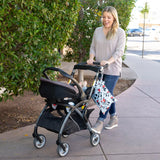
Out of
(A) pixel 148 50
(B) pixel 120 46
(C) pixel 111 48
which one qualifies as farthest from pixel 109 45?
(A) pixel 148 50

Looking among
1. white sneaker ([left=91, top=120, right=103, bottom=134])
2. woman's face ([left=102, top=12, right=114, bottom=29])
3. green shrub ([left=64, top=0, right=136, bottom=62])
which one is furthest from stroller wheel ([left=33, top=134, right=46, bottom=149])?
green shrub ([left=64, top=0, right=136, bottom=62])

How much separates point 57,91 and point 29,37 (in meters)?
1.29

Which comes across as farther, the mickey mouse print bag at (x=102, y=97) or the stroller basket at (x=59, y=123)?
the mickey mouse print bag at (x=102, y=97)

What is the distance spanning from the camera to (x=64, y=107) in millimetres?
3746

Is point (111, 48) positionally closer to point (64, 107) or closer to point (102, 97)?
point (102, 97)

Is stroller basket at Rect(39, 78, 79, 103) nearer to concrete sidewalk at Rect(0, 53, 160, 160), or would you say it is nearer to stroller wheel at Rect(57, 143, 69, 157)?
stroller wheel at Rect(57, 143, 69, 157)

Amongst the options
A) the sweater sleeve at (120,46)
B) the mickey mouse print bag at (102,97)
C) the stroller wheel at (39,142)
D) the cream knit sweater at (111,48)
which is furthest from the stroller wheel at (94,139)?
the sweater sleeve at (120,46)

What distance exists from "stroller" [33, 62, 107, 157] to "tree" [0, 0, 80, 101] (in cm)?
76

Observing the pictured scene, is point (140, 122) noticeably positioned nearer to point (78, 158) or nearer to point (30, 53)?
point (78, 158)

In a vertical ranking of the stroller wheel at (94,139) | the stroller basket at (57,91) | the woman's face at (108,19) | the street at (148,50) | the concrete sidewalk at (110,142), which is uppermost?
the woman's face at (108,19)

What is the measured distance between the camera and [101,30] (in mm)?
4355

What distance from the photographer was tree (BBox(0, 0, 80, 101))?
4.07 m

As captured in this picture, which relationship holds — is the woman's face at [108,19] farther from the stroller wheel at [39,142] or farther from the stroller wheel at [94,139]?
the stroller wheel at [39,142]

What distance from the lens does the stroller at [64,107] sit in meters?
3.43
